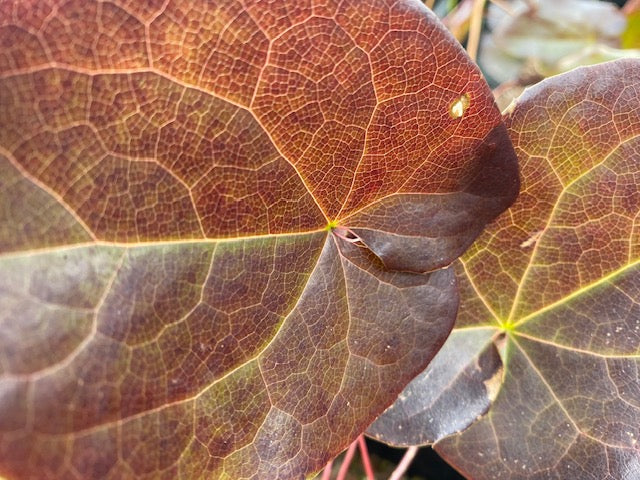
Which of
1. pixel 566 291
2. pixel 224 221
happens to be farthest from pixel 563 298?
pixel 224 221

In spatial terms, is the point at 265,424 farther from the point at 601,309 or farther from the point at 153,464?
the point at 601,309

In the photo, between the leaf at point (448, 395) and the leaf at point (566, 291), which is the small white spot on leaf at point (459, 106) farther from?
the leaf at point (448, 395)

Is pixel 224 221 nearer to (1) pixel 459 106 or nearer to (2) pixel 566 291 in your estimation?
(1) pixel 459 106

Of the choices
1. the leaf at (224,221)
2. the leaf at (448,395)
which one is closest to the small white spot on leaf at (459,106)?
the leaf at (224,221)

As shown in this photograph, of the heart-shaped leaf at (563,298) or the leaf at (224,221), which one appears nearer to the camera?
the leaf at (224,221)

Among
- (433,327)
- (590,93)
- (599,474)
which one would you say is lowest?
(599,474)

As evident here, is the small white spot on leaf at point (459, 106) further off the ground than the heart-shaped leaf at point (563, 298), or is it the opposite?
the small white spot on leaf at point (459, 106)

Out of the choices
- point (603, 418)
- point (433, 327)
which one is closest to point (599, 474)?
point (603, 418)
